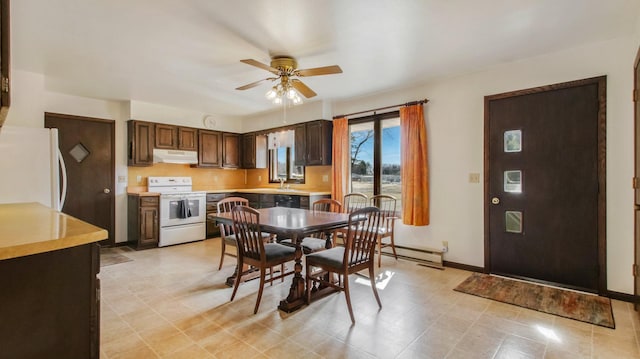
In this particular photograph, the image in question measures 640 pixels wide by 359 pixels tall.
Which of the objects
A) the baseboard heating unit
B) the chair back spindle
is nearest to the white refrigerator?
the chair back spindle

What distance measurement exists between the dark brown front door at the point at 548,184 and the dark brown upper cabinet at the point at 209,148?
4843 mm

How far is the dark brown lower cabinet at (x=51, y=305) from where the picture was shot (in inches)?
39.9

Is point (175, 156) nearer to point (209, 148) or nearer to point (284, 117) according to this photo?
point (209, 148)

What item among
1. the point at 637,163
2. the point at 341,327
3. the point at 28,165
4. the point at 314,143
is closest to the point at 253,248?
the point at 341,327

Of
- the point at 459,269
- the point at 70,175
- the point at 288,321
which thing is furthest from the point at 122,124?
the point at 459,269

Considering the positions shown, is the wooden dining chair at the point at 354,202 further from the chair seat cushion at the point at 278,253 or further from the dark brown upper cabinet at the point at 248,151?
the dark brown upper cabinet at the point at 248,151

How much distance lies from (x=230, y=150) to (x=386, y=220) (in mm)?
3786

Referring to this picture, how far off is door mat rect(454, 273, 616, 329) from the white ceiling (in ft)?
8.03

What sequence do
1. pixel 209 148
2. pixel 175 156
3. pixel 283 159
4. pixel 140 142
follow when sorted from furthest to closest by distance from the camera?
pixel 283 159 < pixel 209 148 < pixel 175 156 < pixel 140 142

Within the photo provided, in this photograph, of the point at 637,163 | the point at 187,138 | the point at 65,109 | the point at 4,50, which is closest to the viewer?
the point at 4,50

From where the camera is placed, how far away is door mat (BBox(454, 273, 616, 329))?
8.25 ft

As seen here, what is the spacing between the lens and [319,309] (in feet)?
8.75

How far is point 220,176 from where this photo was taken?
21.4 feet

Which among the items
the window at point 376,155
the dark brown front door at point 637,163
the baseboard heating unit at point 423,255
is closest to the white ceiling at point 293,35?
the dark brown front door at point 637,163
